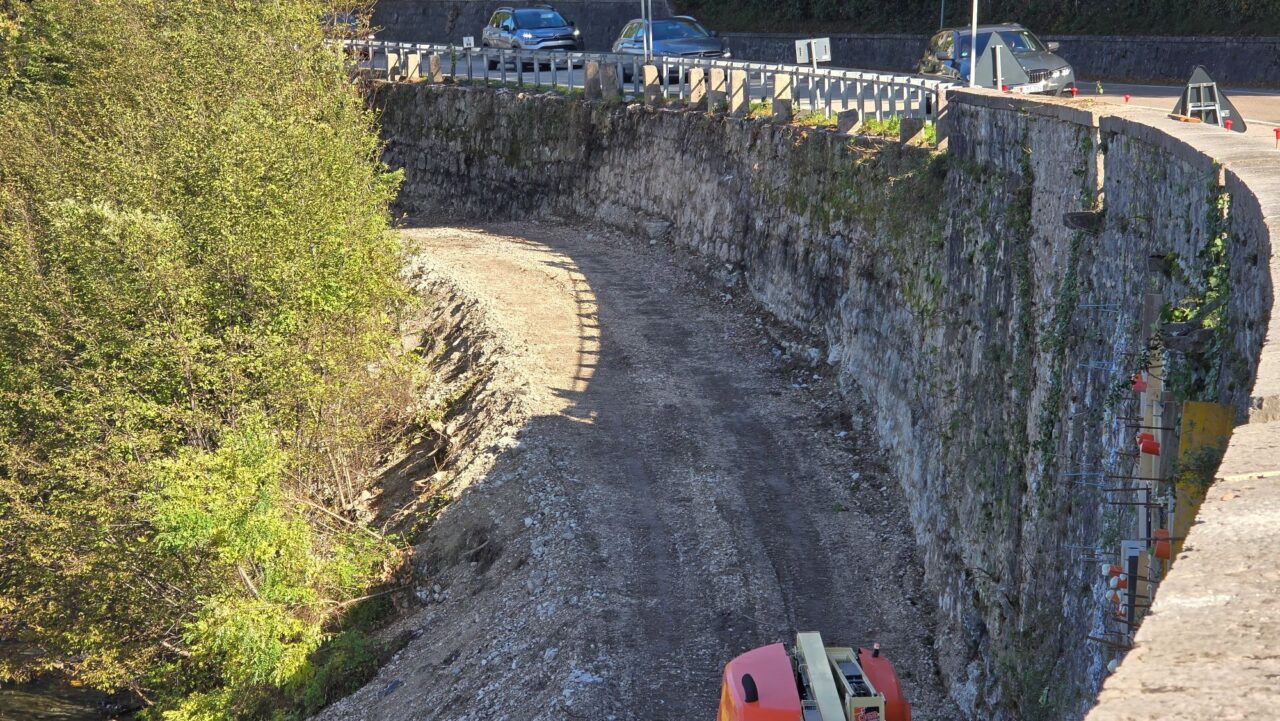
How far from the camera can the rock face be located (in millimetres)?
8984

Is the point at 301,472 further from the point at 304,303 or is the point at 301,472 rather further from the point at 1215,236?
the point at 1215,236

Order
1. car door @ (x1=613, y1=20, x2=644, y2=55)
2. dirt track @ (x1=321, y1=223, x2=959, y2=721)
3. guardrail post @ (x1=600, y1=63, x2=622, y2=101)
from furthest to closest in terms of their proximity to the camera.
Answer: car door @ (x1=613, y1=20, x2=644, y2=55)
guardrail post @ (x1=600, y1=63, x2=622, y2=101)
dirt track @ (x1=321, y1=223, x2=959, y2=721)

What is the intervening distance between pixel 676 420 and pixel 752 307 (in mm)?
4800

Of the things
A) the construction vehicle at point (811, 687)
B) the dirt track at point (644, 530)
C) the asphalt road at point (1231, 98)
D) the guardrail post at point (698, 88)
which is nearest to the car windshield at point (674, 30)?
the guardrail post at point (698, 88)

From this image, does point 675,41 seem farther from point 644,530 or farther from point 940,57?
point 644,530

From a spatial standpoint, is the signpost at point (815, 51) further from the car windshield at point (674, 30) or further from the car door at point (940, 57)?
the car windshield at point (674, 30)

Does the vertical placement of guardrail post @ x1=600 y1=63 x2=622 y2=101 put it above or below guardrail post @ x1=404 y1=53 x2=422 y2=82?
below

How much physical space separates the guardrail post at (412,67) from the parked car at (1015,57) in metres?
20.3

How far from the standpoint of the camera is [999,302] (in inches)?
532

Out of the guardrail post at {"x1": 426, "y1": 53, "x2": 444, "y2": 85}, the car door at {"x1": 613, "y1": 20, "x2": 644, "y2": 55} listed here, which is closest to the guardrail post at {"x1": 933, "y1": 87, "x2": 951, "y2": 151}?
the car door at {"x1": 613, "y1": 20, "x2": 644, "y2": 55}

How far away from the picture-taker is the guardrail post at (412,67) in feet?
136

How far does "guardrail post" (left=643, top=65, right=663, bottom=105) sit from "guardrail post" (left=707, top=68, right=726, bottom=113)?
2.37 metres

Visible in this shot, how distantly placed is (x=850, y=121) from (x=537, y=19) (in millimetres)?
24690

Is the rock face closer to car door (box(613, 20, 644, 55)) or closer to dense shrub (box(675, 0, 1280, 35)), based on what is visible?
car door (box(613, 20, 644, 55))
